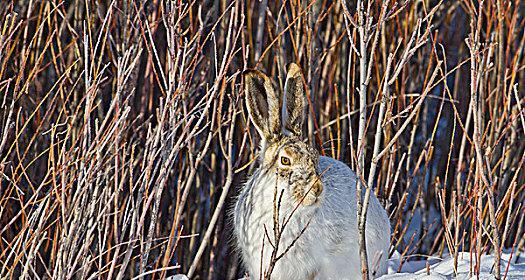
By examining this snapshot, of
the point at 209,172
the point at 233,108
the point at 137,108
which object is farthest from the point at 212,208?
the point at 233,108

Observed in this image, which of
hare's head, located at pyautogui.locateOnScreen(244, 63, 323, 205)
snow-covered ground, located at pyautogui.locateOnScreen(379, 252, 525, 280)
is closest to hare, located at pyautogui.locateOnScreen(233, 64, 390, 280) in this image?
hare's head, located at pyautogui.locateOnScreen(244, 63, 323, 205)

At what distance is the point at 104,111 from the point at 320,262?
1603 mm

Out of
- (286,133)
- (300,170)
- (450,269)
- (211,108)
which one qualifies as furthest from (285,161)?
(211,108)

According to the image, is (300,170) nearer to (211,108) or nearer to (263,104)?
(263,104)

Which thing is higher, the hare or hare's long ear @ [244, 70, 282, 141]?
hare's long ear @ [244, 70, 282, 141]

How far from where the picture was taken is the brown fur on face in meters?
2.83

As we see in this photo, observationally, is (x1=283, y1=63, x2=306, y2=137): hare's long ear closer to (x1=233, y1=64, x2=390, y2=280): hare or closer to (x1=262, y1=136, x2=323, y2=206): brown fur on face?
(x1=233, y1=64, x2=390, y2=280): hare

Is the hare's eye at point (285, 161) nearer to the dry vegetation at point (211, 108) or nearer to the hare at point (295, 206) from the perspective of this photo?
the hare at point (295, 206)

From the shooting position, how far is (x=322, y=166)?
3.08 metres

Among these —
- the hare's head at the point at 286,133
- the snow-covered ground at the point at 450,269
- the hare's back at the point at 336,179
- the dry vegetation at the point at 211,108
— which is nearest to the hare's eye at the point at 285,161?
the hare's head at the point at 286,133

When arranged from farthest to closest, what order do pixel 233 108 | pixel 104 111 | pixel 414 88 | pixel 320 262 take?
pixel 414 88
pixel 104 111
pixel 233 108
pixel 320 262

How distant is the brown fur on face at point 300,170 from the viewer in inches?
111

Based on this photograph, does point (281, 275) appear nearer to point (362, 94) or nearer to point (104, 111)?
point (362, 94)

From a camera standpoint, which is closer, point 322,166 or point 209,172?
point 322,166
